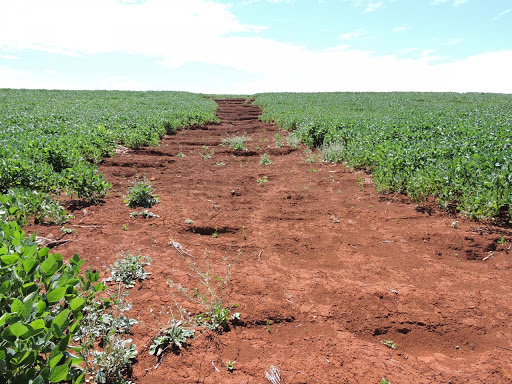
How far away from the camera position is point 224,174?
9.25 meters

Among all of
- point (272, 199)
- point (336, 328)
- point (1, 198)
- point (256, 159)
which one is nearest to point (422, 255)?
point (336, 328)

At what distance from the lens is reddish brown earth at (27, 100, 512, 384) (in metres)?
2.80

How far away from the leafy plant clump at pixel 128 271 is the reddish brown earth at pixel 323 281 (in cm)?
13

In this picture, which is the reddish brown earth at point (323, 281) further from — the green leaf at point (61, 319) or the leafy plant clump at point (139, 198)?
the green leaf at point (61, 319)

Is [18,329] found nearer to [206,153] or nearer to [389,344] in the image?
[389,344]

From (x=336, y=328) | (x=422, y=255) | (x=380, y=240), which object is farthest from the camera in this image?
(x=380, y=240)

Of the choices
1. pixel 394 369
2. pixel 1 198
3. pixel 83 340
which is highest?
pixel 1 198

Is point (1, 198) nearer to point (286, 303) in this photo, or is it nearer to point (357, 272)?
point (286, 303)

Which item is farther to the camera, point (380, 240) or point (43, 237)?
point (380, 240)

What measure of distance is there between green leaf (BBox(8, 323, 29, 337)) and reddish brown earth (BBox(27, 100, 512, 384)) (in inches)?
50.1

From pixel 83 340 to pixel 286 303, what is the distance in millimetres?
1995

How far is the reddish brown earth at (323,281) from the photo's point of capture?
280 cm

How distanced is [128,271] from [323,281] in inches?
93.4

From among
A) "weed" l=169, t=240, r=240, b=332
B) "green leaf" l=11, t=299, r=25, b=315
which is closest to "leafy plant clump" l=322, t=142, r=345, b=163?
"weed" l=169, t=240, r=240, b=332
